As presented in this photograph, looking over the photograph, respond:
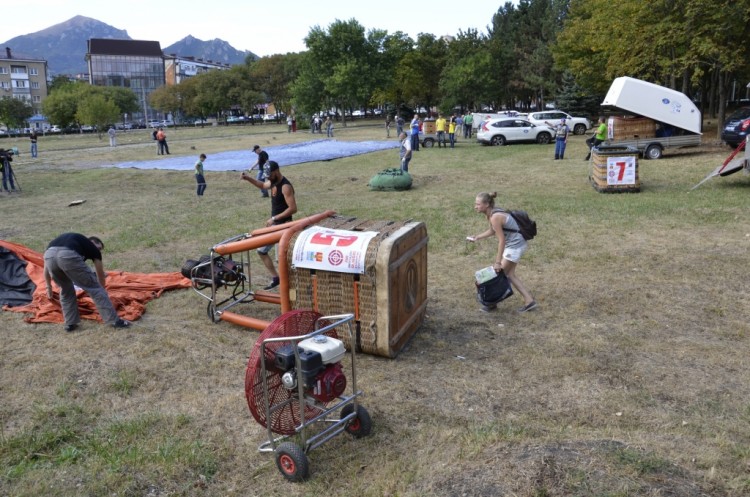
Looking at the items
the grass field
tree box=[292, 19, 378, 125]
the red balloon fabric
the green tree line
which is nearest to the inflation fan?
the grass field

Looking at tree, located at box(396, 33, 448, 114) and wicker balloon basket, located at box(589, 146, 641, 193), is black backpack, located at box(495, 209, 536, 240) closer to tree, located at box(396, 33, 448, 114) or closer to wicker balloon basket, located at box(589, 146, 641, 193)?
wicker balloon basket, located at box(589, 146, 641, 193)

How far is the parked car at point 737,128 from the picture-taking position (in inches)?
760

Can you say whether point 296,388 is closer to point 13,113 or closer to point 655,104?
point 655,104

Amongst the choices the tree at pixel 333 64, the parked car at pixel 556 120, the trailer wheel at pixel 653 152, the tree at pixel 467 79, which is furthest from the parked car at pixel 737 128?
the tree at pixel 333 64

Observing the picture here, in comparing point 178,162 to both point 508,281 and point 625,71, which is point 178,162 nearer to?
point 625,71

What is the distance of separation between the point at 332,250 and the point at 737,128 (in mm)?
19024

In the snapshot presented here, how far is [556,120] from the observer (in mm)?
32406

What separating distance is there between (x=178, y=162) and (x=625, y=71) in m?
20.3

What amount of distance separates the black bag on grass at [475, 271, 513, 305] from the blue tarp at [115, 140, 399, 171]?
1752cm

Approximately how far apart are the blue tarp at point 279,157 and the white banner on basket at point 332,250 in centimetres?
1786

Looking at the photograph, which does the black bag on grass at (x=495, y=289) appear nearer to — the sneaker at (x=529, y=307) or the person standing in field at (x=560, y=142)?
the sneaker at (x=529, y=307)

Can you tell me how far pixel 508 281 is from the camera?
24.0ft

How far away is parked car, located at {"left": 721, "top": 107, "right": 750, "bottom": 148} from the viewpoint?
19.3 m

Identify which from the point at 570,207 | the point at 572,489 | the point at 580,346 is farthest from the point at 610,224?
the point at 572,489
